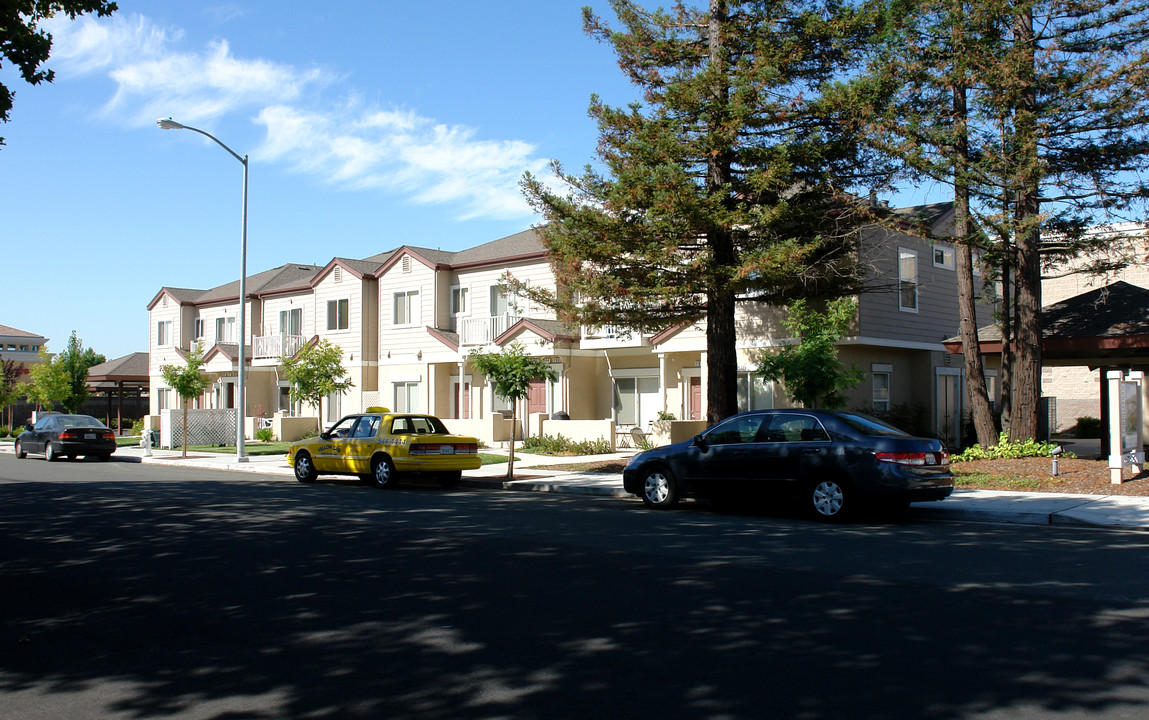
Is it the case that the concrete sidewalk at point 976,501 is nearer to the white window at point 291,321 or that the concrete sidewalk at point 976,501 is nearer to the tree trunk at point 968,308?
the tree trunk at point 968,308

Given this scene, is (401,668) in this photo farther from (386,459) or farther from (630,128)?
(630,128)

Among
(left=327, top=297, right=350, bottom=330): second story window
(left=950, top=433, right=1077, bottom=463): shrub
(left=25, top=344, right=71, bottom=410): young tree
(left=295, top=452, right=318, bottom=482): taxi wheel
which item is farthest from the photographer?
(left=25, top=344, right=71, bottom=410): young tree

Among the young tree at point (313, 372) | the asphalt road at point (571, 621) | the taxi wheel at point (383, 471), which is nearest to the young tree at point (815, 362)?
the asphalt road at point (571, 621)

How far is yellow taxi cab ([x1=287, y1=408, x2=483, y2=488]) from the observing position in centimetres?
1859

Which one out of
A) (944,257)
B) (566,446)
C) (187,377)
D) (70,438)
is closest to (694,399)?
(566,446)

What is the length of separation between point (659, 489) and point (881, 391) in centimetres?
1355

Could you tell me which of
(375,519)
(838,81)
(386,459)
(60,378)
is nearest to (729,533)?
(375,519)

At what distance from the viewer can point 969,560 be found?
9539 mm

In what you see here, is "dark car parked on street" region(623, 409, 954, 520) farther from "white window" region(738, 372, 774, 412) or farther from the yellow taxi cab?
"white window" region(738, 372, 774, 412)

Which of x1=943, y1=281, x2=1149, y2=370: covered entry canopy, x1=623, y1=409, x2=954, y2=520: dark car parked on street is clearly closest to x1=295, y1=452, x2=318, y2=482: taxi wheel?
x1=623, y1=409, x2=954, y2=520: dark car parked on street

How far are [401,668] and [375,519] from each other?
24.3 ft

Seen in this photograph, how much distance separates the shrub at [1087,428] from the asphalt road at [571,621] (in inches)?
918

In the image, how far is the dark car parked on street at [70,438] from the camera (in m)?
28.8

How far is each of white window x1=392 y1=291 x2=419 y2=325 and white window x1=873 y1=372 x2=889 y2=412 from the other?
17.4 m
